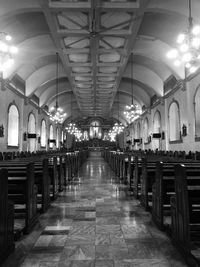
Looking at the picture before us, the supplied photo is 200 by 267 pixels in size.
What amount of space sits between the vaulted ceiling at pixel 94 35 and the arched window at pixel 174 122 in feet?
5.11

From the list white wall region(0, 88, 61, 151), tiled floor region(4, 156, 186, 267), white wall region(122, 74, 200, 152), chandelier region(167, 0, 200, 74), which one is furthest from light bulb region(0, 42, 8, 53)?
white wall region(122, 74, 200, 152)

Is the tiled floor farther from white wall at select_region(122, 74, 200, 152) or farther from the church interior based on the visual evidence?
white wall at select_region(122, 74, 200, 152)

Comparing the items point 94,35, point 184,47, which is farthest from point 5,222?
point 94,35

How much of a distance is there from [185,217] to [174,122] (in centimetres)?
1354

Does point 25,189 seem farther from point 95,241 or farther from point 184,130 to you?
point 184,130

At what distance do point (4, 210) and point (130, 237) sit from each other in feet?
5.11

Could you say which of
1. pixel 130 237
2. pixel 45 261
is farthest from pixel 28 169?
pixel 130 237

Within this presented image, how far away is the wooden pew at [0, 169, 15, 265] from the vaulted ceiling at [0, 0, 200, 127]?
612 cm

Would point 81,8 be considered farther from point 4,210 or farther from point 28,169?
point 4,210

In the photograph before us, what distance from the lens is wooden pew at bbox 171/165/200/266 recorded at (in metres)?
2.59

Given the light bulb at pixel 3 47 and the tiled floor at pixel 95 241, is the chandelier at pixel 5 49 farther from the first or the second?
the tiled floor at pixel 95 241

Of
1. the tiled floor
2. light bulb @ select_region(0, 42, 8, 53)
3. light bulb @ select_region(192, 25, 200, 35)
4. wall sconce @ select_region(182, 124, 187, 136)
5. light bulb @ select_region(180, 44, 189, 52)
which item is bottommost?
the tiled floor

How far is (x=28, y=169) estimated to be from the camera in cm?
356

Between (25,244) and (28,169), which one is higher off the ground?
(28,169)
